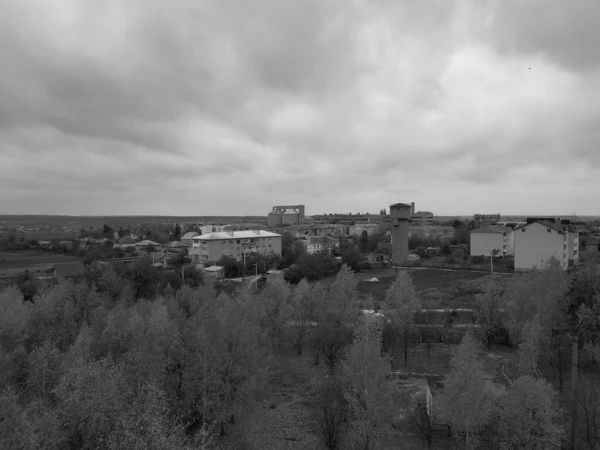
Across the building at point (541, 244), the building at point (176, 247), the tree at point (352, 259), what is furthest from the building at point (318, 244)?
the building at point (541, 244)

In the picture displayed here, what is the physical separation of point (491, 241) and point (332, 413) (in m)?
51.4

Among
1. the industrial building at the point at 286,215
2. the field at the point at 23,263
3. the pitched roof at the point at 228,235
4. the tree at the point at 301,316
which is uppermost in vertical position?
the industrial building at the point at 286,215

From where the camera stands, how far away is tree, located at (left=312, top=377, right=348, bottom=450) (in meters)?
11.8

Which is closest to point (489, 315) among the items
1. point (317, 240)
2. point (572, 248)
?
point (572, 248)

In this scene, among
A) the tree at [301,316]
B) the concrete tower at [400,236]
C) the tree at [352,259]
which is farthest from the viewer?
the concrete tower at [400,236]

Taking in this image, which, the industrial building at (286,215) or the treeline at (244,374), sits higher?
the industrial building at (286,215)

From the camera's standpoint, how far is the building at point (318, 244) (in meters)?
62.5

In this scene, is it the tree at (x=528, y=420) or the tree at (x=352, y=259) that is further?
the tree at (x=352, y=259)

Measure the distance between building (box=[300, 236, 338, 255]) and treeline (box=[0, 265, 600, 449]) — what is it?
133 feet

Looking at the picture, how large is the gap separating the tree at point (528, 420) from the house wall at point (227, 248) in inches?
1757

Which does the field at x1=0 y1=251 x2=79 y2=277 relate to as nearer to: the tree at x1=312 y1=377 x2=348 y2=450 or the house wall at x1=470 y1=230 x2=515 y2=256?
the tree at x1=312 y1=377 x2=348 y2=450

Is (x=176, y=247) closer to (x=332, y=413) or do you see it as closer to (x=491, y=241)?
(x=491, y=241)

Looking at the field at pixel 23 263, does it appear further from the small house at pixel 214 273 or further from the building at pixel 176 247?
the small house at pixel 214 273

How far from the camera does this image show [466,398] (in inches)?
424
